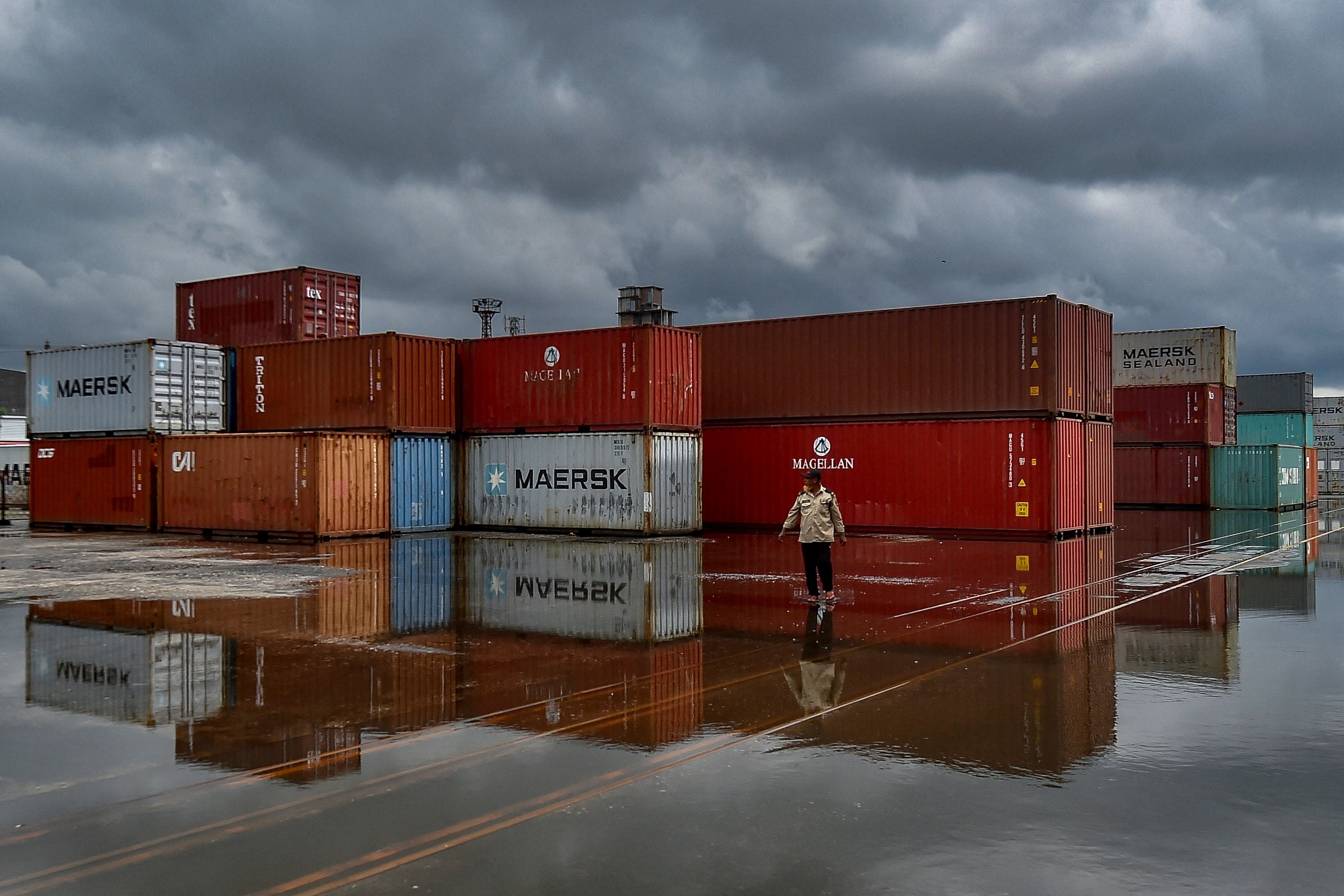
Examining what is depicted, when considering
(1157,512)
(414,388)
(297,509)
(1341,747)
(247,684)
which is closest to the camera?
(1341,747)

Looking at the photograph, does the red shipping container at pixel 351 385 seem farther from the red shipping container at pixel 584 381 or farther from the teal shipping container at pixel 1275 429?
the teal shipping container at pixel 1275 429

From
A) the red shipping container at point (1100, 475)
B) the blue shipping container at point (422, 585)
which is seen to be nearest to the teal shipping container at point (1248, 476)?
the red shipping container at point (1100, 475)

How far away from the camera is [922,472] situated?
986 inches

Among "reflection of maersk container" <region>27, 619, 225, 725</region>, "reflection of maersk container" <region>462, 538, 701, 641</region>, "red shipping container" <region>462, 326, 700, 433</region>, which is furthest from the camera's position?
"red shipping container" <region>462, 326, 700, 433</region>

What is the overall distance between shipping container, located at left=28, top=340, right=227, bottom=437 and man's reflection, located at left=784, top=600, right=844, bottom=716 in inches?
832

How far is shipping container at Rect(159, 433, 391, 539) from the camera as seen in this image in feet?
78.2

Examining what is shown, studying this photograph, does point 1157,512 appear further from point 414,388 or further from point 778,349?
point 414,388

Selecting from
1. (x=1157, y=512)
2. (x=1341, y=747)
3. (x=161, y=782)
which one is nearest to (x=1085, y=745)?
(x=1341, y=747)

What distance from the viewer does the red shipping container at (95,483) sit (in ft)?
88.6

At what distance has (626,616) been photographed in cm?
1227

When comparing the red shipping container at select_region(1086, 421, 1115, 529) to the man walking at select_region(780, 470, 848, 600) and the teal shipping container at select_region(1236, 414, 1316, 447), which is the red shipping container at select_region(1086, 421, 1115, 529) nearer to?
the man walking at select_region(780, 470, 848, 600)

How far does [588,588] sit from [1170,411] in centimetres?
3358

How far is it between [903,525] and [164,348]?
18.5 meters

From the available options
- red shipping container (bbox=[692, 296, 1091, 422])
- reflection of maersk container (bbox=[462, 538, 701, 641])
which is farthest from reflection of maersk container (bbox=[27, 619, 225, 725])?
A: red shipping container (bbox=[692, 296, 1091, 422])
